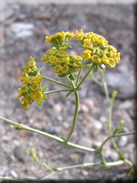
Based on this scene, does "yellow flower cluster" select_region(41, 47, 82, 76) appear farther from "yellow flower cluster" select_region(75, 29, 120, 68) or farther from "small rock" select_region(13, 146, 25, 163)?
"small rock" select_region(13, 146, 25, 163)

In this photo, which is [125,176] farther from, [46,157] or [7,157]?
[7,157]

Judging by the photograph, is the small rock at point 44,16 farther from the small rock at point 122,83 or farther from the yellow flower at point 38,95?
the yellow flower at point 38,95

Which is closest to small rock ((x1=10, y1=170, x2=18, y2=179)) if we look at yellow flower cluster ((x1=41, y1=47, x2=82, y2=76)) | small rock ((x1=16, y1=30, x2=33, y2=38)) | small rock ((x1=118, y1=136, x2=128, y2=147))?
small rock ((x1=118, y1=136, x2=128, y2=147))

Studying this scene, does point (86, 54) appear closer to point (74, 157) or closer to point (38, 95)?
point (38, 95)

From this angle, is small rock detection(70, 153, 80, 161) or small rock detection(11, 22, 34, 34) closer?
small rock detection(70, 153, 80, 161)

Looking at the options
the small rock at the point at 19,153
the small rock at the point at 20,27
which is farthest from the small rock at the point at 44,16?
the small rock at the point at 19,153

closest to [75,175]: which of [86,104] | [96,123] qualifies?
[96,123]
